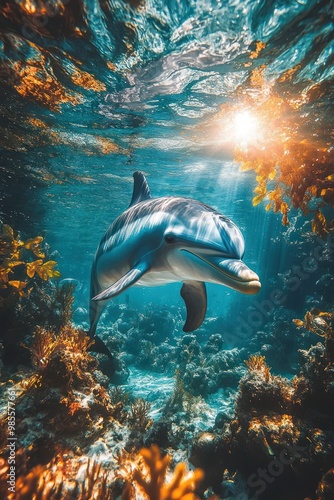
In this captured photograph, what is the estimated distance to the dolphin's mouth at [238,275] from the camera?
1.98 metres

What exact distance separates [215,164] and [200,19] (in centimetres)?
1009

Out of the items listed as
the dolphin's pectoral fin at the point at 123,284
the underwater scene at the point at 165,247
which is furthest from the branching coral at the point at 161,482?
the dolphin's pectoral fin at the point at 123,284

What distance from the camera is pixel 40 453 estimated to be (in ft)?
11.0

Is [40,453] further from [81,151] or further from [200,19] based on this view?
[81,151]

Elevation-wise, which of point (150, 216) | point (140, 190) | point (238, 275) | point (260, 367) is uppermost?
point (140, 190)

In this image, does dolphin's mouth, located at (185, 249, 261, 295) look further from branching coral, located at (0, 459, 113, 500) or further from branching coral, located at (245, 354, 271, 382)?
branching coral, located at (245, 354, 271, 382)

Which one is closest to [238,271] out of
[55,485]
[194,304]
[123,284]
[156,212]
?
[123,284]

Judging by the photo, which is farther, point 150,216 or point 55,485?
point 150,216

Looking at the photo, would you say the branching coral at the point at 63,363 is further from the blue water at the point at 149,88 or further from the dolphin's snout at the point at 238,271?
the blue water at the point at 149,88

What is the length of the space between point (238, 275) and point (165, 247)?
1184mm

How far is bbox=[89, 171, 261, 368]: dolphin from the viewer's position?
7.25 feet

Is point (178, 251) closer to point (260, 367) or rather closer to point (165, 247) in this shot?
point (165, 247)

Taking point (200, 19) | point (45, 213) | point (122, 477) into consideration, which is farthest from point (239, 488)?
point (45, 213)

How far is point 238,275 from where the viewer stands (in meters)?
1.97
